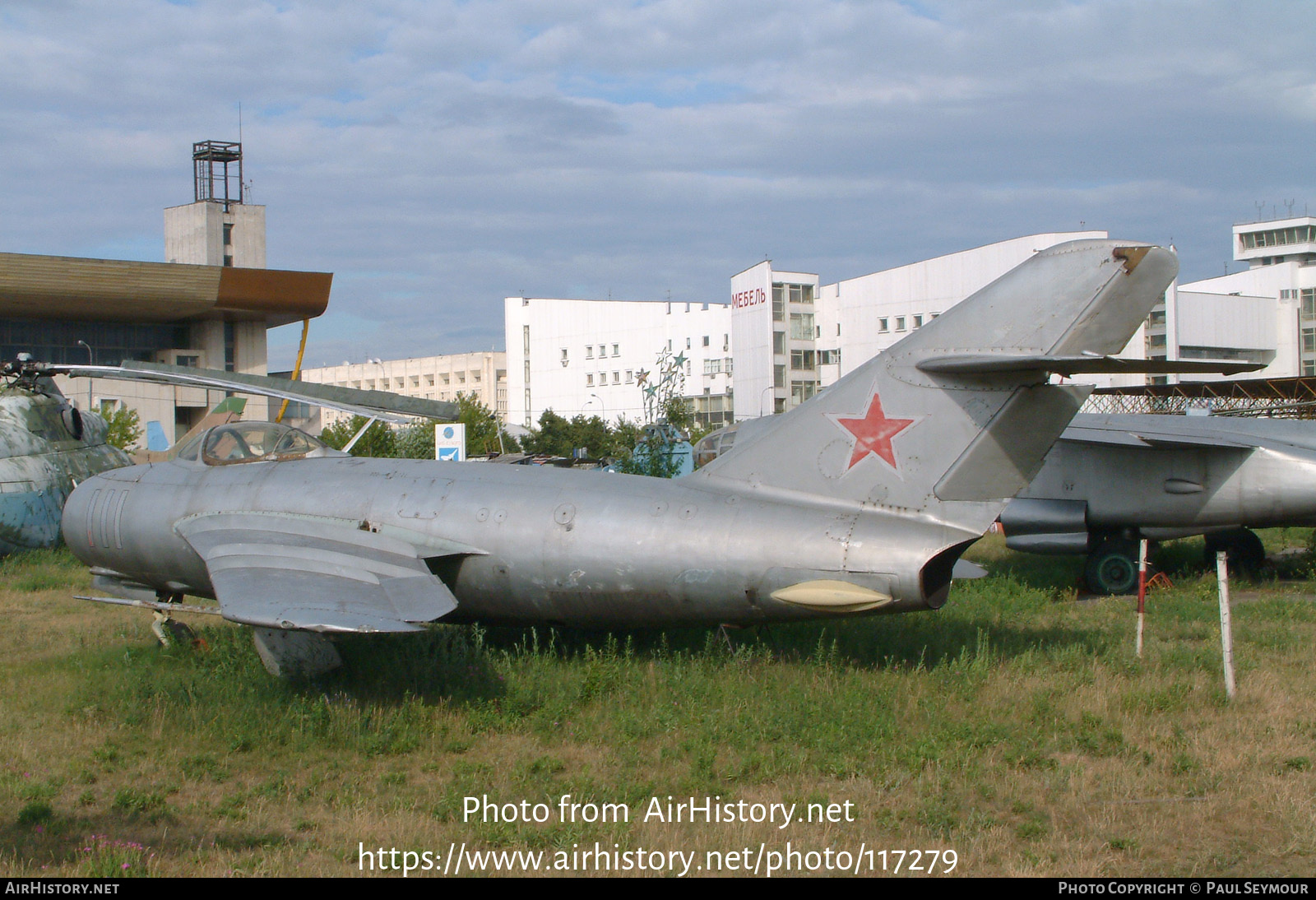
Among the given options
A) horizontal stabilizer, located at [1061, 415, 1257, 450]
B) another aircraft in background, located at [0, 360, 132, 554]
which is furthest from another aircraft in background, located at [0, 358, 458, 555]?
horizontal stabilizer, located at [1061, 415, 1257, 450]

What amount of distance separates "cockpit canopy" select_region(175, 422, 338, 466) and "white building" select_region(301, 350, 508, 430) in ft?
352

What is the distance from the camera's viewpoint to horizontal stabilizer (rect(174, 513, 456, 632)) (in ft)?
25.7

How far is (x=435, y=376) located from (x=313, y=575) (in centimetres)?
12020

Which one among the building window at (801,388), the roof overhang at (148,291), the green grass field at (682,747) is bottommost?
the green grass field at (682,747)

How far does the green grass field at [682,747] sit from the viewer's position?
20.0ft

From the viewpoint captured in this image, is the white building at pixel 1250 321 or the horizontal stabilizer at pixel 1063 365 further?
the white building at pixel 1250 321

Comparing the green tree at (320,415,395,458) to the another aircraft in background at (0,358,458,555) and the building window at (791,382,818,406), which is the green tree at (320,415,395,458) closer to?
the another aircraft in background at (0,358,458,555)

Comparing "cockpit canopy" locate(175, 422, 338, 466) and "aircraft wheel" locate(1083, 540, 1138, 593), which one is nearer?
"cockpit canopy" locate(175, 422, 338, 466)

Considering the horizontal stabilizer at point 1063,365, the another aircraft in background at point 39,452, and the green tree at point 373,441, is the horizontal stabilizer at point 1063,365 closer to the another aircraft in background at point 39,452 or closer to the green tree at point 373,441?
the another aircraft in background at point 39,452

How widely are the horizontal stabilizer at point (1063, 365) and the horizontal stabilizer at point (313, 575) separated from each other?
4725 mm

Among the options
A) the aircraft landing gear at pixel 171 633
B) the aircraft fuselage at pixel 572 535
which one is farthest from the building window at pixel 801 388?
the aircraft landing gear at pixel 171 633

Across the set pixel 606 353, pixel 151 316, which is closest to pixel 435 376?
pixel 606 353

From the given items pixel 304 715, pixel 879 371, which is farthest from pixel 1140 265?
pixel 304 715

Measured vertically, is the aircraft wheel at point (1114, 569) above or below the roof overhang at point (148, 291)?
below
